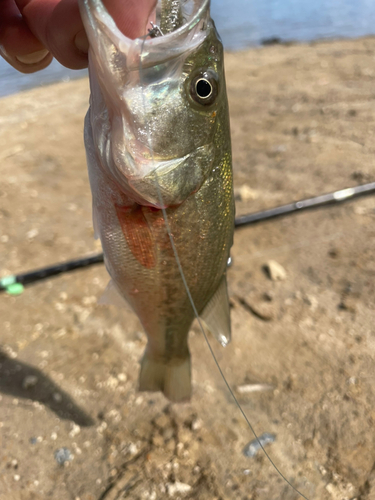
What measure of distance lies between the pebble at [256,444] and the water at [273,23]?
10882 mm

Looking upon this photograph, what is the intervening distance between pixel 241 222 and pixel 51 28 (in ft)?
8.15

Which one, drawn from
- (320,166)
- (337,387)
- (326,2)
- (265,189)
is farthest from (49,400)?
(326,2)

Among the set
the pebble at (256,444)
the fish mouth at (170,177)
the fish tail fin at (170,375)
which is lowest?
the pebble at (256,444)

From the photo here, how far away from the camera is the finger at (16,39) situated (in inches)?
63.9

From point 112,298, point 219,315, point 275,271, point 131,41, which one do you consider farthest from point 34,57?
point 275,271

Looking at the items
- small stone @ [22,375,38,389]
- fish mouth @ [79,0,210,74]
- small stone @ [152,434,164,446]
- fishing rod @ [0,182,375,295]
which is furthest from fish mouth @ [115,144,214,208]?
fishing rod @ [0,182,375,295]

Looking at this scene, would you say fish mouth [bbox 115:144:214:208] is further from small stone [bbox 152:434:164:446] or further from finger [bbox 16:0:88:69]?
small stone [bbox 152:434:164:446]

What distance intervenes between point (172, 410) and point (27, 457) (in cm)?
83

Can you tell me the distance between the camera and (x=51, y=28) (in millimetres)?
1319

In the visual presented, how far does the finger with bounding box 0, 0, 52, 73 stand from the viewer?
162 centimetres

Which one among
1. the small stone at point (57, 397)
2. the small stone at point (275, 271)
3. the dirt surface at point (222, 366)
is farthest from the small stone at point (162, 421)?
the small stone at point (275, 271)

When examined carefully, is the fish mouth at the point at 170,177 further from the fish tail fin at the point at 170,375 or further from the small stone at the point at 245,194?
the small stone at the point at 245,194

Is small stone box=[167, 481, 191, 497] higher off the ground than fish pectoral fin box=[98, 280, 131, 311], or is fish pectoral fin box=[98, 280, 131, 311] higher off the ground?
fish pectoral fin box=[98, 280, 131, 311]

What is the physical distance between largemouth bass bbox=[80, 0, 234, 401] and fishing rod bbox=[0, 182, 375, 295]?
1.62m
